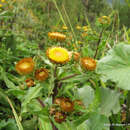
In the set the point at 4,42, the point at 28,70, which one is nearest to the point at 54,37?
the point at 28,70

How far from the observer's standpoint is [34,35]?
3.03 metres

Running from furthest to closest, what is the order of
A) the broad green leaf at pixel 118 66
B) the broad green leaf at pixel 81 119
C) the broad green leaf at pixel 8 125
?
the broad green leaf at pixel 8 125, the broad green leaf at pixel 118 66, the broad green leaf at pixel 81 119

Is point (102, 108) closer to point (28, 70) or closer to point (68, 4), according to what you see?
point (28, 70)

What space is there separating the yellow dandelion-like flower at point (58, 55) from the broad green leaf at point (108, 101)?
0.29m

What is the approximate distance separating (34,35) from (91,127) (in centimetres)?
241

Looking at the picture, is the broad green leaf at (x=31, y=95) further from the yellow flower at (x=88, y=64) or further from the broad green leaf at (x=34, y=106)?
the yellow flower at (x=88, y=64)

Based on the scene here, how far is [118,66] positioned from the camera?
861mm

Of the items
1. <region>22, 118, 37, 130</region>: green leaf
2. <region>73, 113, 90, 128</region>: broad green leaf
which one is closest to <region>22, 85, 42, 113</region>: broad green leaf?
<region>73, 113, 90, 128</region>: broad green leaf

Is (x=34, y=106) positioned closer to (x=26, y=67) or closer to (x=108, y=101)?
(x=26, y=67)

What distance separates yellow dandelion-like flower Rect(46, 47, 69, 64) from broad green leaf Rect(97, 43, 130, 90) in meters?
0.21

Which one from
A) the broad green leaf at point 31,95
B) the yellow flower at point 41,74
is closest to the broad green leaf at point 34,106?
the broad green leaf at point 31,95

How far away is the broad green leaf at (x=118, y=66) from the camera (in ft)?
2.64

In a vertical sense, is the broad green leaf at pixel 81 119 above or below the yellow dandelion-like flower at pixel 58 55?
below

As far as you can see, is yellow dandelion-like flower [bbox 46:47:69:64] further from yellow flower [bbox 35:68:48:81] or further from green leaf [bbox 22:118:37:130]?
green leaf [bbox 22:118:37:130]
